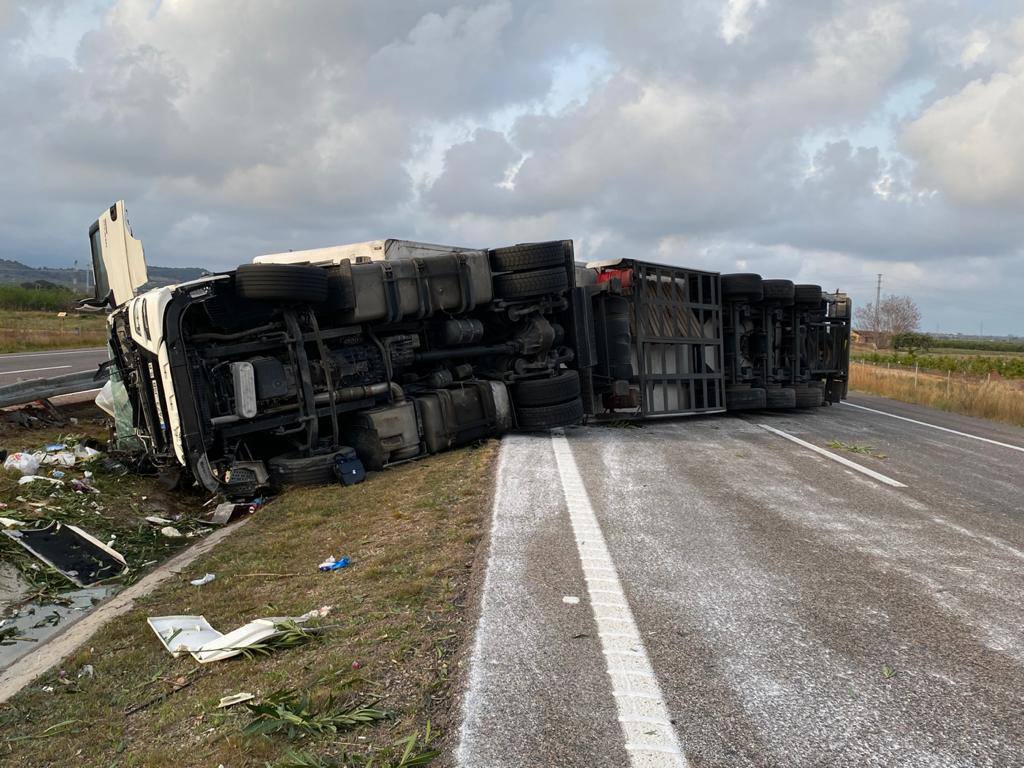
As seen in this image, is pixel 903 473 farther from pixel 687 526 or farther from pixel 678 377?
pixel 678 377

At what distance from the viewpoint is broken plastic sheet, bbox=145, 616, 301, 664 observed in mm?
3291

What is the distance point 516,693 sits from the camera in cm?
254

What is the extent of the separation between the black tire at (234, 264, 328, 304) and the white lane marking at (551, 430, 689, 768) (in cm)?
370

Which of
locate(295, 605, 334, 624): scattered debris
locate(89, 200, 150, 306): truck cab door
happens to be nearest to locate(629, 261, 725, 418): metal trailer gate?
locate(89, 200, 150, 306): truck cab door

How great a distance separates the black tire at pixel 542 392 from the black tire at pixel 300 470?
2660mm

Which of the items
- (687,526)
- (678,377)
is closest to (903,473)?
(687,526)

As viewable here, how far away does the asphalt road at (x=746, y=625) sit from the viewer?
2.30 meters

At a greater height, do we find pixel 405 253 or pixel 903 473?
pixel 405 253

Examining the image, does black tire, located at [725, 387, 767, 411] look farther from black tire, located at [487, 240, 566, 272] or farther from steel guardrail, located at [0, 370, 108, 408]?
steel guardrail, located at [0, 370, 108, 408]

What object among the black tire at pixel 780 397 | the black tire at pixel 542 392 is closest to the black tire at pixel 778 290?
the black tire at pixel 780 397

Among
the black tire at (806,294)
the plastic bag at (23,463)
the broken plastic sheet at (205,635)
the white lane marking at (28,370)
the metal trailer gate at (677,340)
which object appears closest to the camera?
the broken plastic sheet at (205,635)

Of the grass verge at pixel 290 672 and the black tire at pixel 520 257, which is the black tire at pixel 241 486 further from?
the black tire at pixel 520 257

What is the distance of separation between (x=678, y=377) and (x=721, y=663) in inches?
332

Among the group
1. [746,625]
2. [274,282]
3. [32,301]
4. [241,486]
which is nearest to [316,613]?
[746,625]
